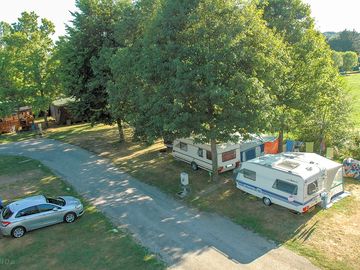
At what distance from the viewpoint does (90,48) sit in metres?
28.6

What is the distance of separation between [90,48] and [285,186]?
66.5ft

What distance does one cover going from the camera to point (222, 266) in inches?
497

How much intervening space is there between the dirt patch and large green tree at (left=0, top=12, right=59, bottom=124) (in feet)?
45.3

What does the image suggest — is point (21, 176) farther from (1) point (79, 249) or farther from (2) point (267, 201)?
(2) point (267, 201)

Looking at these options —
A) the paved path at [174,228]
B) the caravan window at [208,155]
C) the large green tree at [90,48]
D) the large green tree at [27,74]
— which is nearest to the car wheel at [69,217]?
the paved path at [174,228]

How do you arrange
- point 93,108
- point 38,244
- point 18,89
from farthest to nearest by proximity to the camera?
1. point 18,89
2. point 93,108
3. point 38,244

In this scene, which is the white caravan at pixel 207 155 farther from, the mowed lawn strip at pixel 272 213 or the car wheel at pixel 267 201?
the car wheel at pixel 267 201

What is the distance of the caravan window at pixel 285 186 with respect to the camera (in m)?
16.0

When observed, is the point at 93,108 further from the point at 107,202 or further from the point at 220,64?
the point at 220,64

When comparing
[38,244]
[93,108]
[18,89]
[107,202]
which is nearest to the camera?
[38,244]

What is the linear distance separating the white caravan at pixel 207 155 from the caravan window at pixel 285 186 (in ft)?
16.4

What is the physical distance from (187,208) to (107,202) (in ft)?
15.1

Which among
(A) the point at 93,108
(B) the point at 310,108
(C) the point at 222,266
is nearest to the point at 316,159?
(B) the point at 310,108

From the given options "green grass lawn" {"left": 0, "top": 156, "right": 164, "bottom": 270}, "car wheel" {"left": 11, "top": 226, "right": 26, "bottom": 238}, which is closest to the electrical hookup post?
"green grass lawn" {"left": 0, "top": 156, "right": 164, "bottom": 270}
